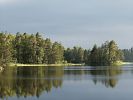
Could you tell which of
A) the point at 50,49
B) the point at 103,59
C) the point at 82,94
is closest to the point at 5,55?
the point at 50,49

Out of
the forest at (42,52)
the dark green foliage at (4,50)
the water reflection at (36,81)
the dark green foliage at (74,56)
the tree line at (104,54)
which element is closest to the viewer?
the water reflection at (36,81)

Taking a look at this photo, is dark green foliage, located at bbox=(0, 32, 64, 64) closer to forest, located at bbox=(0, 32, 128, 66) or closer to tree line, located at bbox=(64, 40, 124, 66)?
forest, located at bbox=(0, 32, 128, 66)

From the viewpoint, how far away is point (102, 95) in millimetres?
36062

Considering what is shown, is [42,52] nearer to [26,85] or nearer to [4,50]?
[4,50]

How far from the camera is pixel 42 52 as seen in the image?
5979 inches

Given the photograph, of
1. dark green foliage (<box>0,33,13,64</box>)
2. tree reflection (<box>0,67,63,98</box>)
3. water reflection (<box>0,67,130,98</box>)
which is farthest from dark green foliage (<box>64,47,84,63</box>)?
tree reflection (<box>0,67,63,98</box>)

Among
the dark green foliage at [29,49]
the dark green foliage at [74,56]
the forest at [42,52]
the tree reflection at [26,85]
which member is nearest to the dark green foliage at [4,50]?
the forest at [42,52]

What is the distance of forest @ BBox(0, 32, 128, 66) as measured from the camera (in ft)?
453

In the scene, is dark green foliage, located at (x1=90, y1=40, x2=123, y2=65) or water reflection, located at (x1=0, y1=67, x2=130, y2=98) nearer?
water reflection, located at (x1=0, y1=67, x2=130, y2=98)

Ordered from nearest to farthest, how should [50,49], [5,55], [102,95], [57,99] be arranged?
[57,99], [102,95], [5,55], [50,49]

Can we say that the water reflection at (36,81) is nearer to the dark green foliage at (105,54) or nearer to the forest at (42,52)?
the forest at (42,52)

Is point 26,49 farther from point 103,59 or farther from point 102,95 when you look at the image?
point 102,95

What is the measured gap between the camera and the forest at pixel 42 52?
13801 cm

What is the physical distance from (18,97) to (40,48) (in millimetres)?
119009
